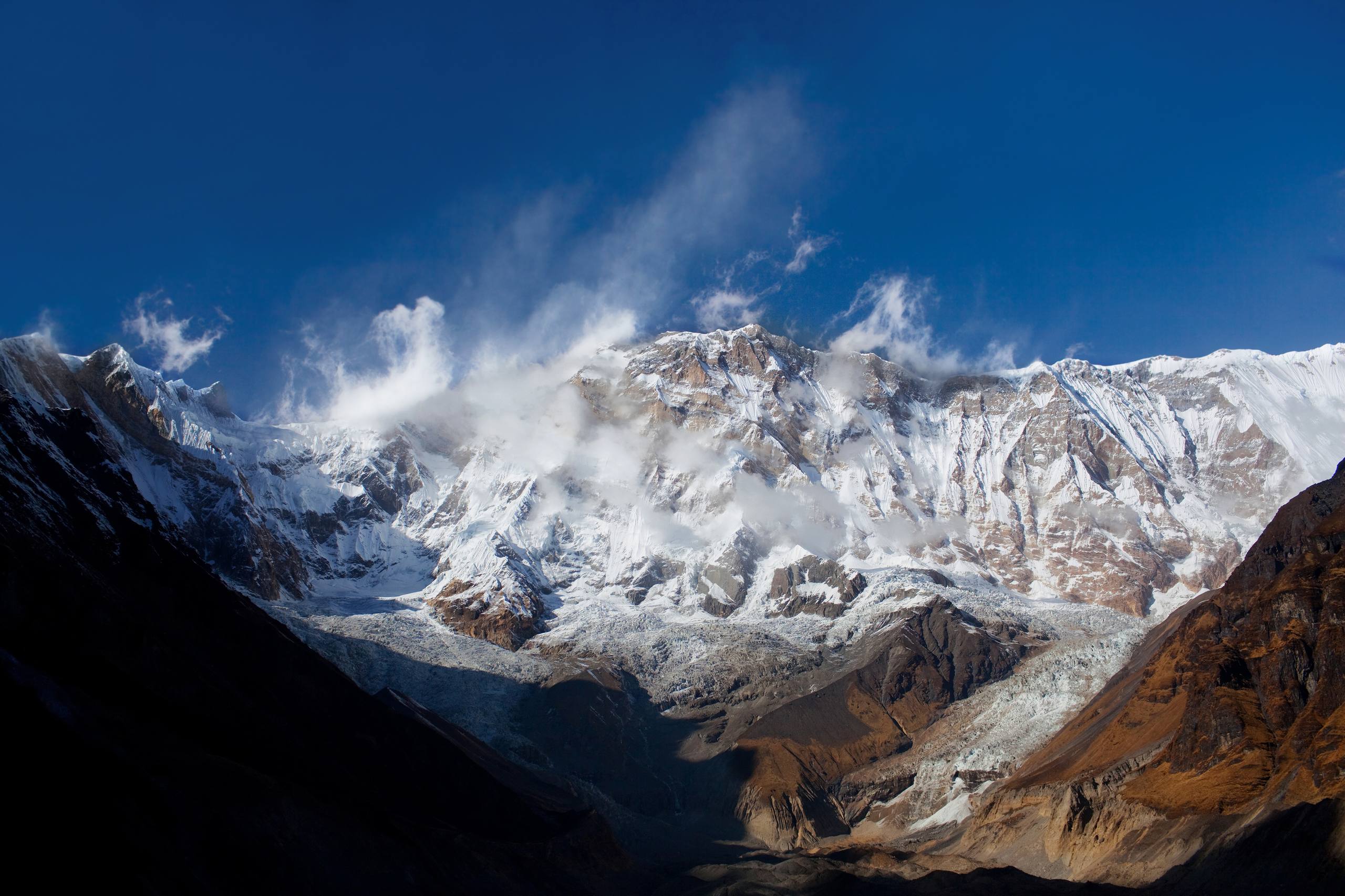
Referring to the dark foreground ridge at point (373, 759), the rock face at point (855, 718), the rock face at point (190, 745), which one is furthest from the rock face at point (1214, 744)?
the rock face at point (190, 745)

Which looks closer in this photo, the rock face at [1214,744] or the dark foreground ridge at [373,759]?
the dark foreground ridge at [373,759]

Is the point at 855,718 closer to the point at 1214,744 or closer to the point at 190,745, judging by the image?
the point at 1214,744

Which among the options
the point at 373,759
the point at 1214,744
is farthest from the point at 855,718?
the point at 373,759

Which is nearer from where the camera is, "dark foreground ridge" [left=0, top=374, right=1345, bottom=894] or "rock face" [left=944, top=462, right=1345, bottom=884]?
"dark foreground ridge" [left=0, top=374, right=1345, bottom=894]

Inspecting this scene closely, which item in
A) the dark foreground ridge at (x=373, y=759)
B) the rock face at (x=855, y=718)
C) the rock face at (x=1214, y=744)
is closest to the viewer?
the dark foreground ridge at (x=373, y=759)

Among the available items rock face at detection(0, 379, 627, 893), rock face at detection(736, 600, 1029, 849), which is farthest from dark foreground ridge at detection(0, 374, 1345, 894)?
rock face at detection(736, 600, 1029, 849)

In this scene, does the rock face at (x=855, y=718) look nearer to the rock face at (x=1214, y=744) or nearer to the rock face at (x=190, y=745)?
the rock face at (x=1214, y=744)

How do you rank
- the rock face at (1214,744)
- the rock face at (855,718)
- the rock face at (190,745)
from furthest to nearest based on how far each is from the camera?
the rock face at (855,718)
the rock face at (1214,744)
the rock face at (190,745)

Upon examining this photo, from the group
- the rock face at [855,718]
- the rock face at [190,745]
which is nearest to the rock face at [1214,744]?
the rock face at [855,718]

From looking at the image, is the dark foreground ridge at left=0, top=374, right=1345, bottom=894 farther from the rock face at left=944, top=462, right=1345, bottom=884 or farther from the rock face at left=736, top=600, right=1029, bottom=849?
the rock face at left=736, top=600, right=1029, bottom=849

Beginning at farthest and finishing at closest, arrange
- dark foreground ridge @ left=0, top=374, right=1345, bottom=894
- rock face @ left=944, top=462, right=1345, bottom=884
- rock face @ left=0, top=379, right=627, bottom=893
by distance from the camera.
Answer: rock face @ left=944, top=462, right=1345, bottom=884 < dark foreground ridge @ left=0, top=374, right=1345, bottom=894 < rock face @ left=0, top=379, right=627, bottom=893
